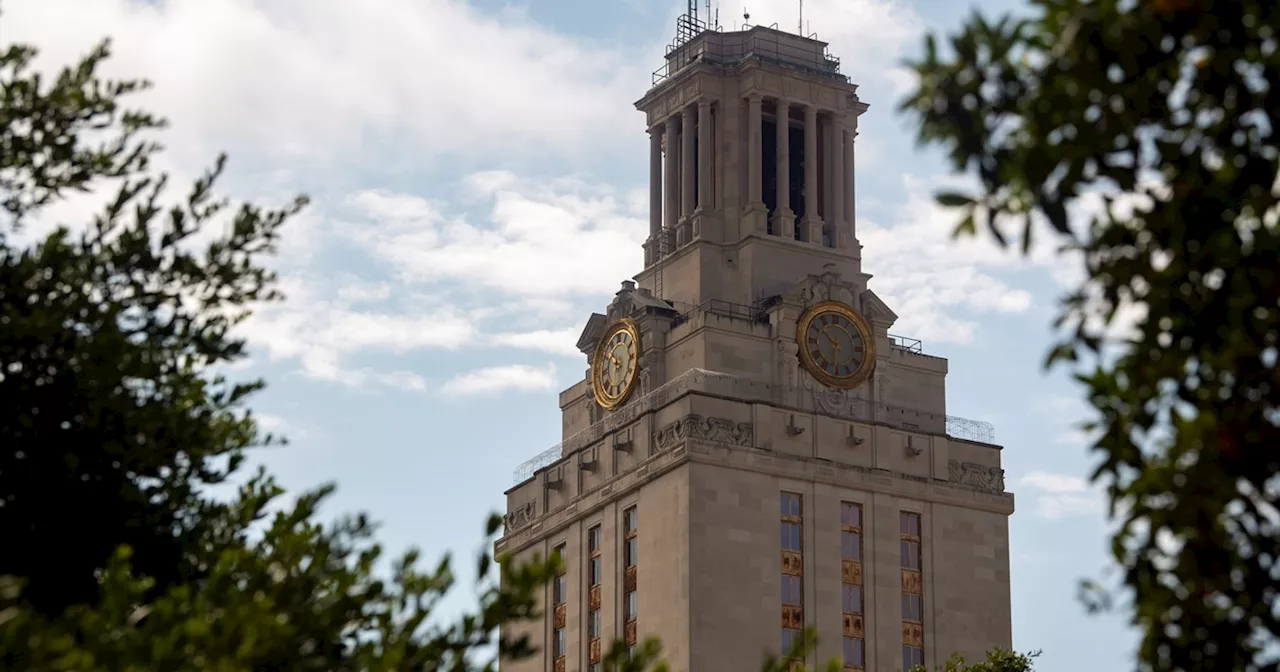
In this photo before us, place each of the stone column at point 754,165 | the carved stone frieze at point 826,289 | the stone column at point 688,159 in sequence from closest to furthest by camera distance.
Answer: the carved stone frieze at point 826,289 → the stone column at point 754,165 → the stone column at point 688,159

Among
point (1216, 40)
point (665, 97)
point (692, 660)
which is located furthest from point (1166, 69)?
point (665, 97)

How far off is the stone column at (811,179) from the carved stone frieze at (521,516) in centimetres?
2069

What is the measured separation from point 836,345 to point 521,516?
19888 mm

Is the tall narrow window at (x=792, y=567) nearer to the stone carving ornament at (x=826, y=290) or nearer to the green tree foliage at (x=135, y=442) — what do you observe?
the stone carving ornament at (x=826, y=290)

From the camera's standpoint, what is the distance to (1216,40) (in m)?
19.3

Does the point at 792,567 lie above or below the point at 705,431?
below

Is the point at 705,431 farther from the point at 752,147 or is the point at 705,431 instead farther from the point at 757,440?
the point at 752,147

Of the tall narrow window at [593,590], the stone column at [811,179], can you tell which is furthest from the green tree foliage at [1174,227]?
the stone column at [811,179]

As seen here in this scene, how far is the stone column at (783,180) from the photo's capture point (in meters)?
133

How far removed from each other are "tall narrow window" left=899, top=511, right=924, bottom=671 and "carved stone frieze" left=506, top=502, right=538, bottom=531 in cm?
2012

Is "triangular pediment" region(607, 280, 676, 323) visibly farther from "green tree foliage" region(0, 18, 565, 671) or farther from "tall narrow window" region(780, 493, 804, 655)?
"green tree foliage" region(0, 18, 565, 671)

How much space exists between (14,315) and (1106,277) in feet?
49.5

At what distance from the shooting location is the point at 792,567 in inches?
4830

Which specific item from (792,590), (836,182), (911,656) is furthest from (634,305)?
(911,656)
